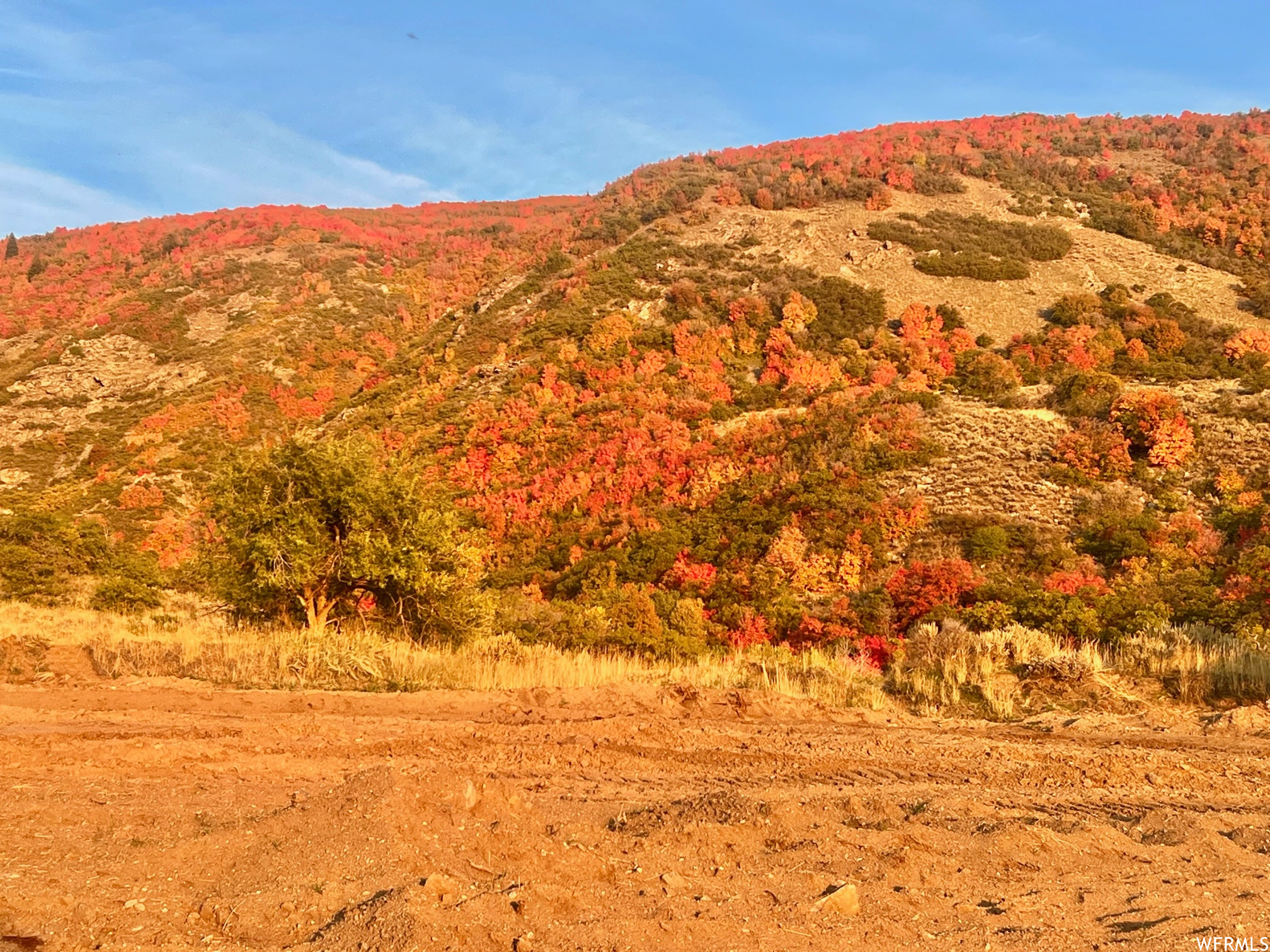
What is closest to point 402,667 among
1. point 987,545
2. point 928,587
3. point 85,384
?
point 928,587

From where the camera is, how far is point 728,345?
36.7 metres

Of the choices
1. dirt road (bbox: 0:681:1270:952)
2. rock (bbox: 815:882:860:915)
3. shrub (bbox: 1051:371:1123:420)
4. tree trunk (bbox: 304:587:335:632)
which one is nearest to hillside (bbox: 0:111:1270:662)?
shrub (bbox: 1051:371:1123:420)

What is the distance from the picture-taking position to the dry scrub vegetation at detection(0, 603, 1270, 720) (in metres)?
9.80

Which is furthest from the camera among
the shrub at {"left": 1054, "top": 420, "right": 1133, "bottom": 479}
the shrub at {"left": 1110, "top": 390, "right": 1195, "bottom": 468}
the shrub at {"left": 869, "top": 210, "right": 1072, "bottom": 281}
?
the shrub at {"left": 869, "top": 210, "right": 1072, "bottom": 281}

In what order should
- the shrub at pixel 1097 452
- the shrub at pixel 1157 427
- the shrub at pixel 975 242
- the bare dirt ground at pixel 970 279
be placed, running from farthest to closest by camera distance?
1. the shrub at pixel 975 242
2. the bare dirt ground at pixel 970 279
3. the shrub at pixel 1097 452
4. the shrub at pixel 1157 427

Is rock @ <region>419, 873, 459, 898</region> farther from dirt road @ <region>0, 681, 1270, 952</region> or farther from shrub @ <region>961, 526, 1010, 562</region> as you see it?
shrub @ <region>961, 526, 1010, 562</region>

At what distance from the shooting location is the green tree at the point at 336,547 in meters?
12.8

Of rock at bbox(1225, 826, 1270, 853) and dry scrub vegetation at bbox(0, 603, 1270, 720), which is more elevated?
rock at bbox(1225, 826, 1270, 853)

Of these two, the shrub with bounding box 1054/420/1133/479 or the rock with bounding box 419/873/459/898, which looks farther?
the shrub with bounding box 1054/420/1133/479

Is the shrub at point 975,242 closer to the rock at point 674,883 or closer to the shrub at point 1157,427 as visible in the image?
the shrub at point 1157,427

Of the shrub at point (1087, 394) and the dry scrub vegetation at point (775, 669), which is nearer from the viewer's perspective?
the dry scrub vegetation at point (775, 669)

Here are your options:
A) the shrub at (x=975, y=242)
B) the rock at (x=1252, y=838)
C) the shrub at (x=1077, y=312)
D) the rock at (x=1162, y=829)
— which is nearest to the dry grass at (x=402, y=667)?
the rock at (x=1162, y=829)

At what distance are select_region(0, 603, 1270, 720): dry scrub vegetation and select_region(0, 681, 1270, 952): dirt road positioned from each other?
1.47 meters

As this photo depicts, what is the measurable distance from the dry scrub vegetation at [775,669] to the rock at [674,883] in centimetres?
535
